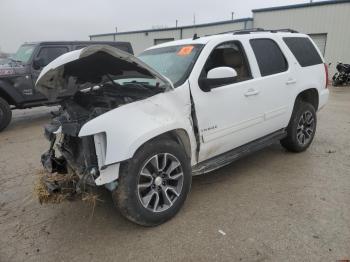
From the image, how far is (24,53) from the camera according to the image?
29.1 ft

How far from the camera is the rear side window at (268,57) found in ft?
14.3

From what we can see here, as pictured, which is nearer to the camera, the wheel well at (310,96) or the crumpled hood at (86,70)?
the crumpled hood at (86,70)

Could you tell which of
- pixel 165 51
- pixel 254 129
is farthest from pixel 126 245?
pixel 165 51

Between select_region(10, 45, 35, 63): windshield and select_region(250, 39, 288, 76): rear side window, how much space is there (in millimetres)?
6521

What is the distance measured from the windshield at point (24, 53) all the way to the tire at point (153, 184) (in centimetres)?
684

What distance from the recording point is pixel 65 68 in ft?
11.1

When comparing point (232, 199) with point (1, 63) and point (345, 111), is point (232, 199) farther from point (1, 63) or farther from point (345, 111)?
point (1, 63)

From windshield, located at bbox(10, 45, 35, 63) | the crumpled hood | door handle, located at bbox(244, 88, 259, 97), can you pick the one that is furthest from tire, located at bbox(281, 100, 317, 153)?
windshield, located at bbox(10, 45, 35, 63)

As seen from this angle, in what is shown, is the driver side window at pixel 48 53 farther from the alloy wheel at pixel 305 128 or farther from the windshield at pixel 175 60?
the alloy wheel at pixel 305 128

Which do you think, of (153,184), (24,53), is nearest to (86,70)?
(153,184)

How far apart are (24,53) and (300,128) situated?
7493 mm

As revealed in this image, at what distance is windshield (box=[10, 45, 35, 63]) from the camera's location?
28.3 feet

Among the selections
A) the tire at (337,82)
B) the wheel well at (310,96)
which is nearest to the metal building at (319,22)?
the tire at (337,82)

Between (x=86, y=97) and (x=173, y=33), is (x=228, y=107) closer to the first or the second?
(x=86, y=97)
